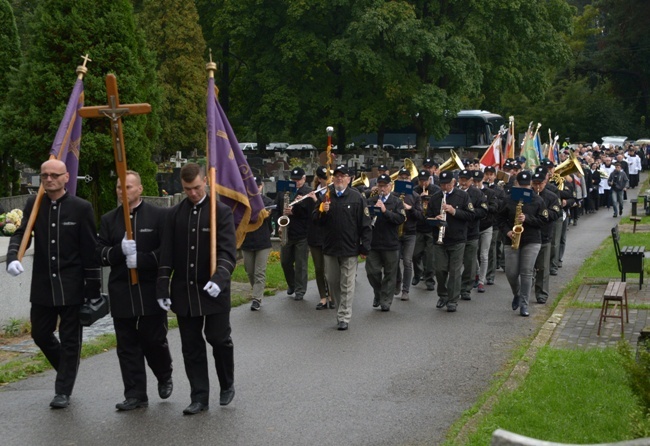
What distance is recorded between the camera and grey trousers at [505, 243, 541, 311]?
14.2m

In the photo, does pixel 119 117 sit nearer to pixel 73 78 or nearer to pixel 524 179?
pixel 524 179

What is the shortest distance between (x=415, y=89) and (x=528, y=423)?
1474 inches

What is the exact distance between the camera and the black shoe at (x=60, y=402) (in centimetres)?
884

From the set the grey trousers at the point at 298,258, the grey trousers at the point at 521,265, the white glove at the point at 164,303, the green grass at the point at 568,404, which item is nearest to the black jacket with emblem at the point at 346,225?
the grey trousers at the point at 298,258

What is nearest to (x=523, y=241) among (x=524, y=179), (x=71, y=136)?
(x=524, y=179)

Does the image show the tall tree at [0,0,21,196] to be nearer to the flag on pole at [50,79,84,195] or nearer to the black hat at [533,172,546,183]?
the flag on pole at [50,79,84,195]

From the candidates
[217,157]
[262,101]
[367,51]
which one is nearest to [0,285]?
[217,157]

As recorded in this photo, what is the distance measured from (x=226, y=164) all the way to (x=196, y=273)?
1.90 metres

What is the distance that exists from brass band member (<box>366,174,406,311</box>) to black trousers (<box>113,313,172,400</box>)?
597cm

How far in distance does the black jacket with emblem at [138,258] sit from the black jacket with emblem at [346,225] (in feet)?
15.1

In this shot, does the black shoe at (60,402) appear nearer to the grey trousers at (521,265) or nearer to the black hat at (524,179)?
the grey trousers at (521,265)

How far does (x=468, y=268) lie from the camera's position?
51.0 feet

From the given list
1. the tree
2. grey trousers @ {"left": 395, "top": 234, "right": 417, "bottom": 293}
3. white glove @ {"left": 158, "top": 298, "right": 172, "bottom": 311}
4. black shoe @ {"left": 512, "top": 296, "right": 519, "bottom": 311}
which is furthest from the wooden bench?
the tree

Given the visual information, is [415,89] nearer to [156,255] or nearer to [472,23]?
[472,23]
